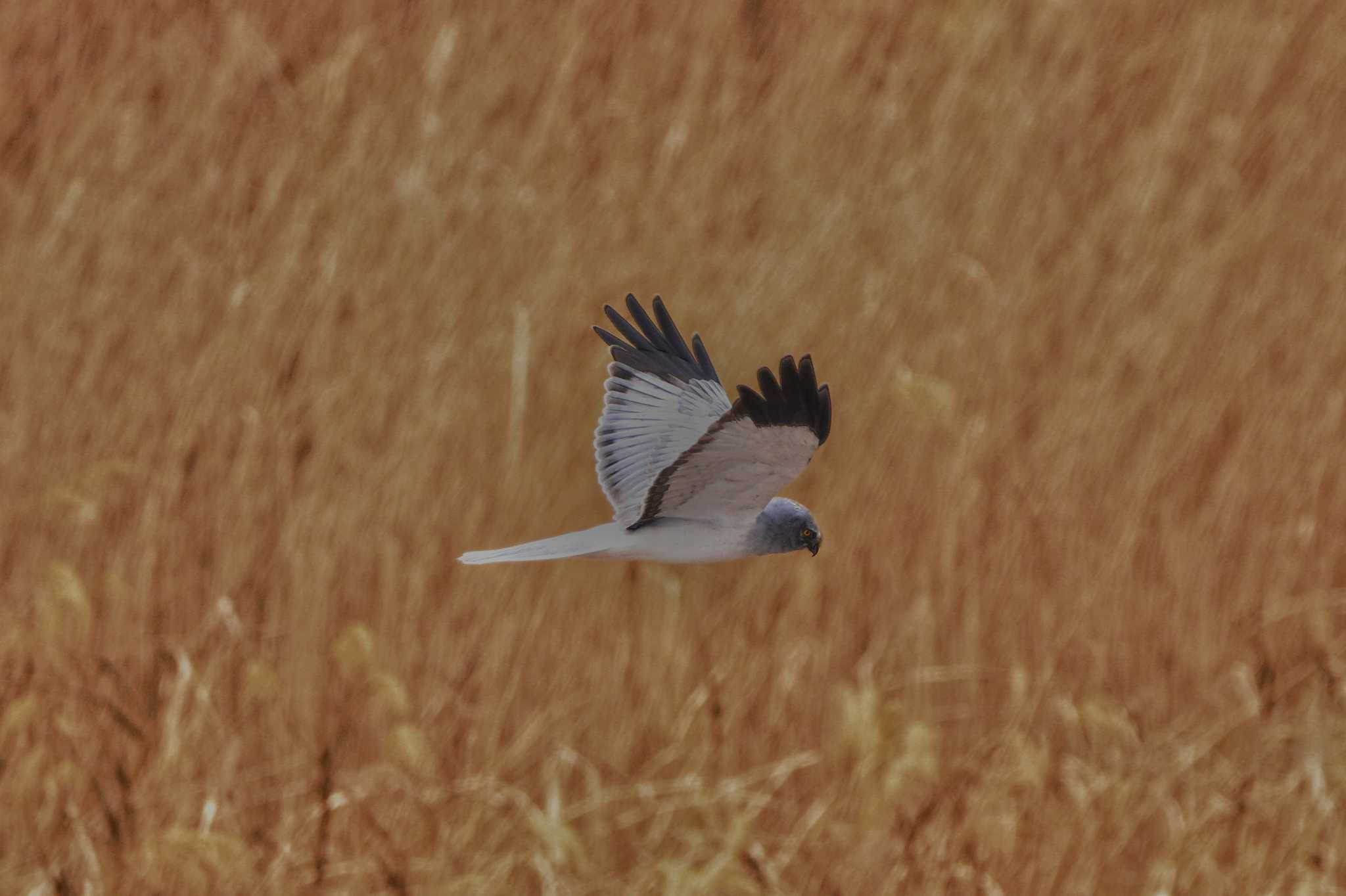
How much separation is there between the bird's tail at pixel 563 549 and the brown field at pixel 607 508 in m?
0.62

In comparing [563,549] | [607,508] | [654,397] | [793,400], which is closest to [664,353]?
[654,397]

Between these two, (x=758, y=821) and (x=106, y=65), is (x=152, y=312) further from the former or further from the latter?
(x=758, y=821)

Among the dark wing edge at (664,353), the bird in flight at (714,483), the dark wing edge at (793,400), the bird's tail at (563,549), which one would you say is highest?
the dark wing edge at (664,353)

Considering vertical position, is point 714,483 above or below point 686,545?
above

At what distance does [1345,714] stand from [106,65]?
3437mm

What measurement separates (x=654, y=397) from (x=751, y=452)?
2.22ft

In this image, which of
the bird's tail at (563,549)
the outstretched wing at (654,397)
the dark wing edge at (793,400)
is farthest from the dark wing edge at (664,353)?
the dark wing edge at (793,400)

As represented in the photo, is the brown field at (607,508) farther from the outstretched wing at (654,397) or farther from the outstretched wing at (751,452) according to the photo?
the outstretched wing at (751,452)

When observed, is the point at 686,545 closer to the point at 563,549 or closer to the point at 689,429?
the point at 563,549

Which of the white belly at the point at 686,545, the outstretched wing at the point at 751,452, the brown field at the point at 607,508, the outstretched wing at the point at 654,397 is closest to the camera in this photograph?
the outstretched wing at the point at 751,452

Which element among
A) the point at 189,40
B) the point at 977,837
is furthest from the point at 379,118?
the point at 977,837

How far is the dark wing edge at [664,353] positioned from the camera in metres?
A: 3.49

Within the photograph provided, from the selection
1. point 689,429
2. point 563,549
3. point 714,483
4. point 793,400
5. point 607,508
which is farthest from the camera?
point 607,508

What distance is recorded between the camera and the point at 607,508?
147 inches
